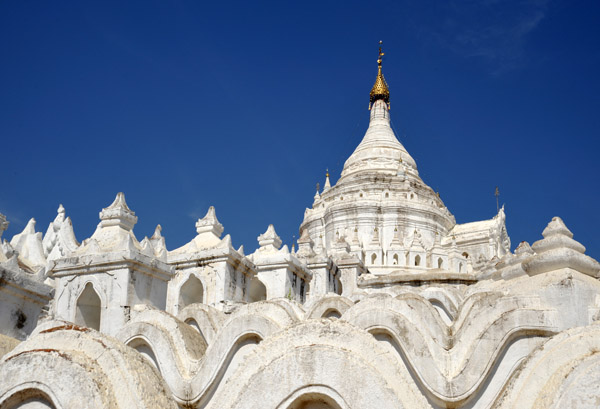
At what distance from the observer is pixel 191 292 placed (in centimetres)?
1436

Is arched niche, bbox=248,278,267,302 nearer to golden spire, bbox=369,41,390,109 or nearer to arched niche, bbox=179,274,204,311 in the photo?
arched niche, bbox=179,274,204,311

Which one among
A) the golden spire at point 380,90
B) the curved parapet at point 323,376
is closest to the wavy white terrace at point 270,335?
the curved parapet at point 323,376

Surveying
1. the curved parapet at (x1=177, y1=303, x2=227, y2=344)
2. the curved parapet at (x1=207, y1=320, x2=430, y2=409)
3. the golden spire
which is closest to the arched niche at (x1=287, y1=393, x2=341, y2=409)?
the curved parapet at (x1=207, y1=320, x2=430, y2=409)

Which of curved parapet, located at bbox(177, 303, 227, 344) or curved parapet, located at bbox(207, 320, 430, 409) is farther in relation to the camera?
curved parapet, located at bbox(177, 303, 227, 344)

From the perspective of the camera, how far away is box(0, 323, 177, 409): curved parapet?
384cm

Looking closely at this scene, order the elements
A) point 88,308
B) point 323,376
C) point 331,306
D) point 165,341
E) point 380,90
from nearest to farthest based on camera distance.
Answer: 1. point 323,376
2. point 165,341
3. point 331,306
4. point 88,308
5. point 380,90

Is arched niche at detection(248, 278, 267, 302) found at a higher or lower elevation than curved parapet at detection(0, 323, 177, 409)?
higher

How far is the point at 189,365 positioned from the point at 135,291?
12.1 feet

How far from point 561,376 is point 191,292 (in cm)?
1154

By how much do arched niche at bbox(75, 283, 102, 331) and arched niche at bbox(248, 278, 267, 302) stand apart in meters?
5.41

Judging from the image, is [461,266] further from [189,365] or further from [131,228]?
[189,365]

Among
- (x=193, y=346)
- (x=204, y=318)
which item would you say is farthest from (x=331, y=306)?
(x=193, y=346)

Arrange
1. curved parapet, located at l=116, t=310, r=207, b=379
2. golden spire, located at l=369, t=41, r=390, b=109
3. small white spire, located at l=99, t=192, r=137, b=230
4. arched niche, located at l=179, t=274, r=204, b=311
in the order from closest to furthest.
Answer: curved parapet, located at l=116, t=310, r=207, b=379, small white spire, located at l=99, t=192, r=137, b=230, arched niche, located at l=179, t=274, r=204, b=311, golden spire, located at l=369, t=41, r=390, b=109

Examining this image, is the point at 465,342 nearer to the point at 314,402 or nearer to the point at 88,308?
the point at 314,402
